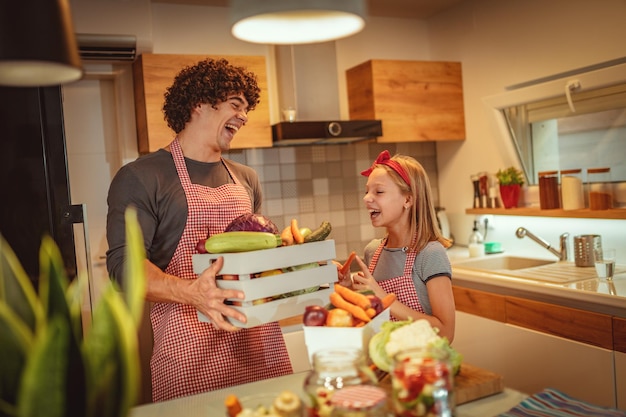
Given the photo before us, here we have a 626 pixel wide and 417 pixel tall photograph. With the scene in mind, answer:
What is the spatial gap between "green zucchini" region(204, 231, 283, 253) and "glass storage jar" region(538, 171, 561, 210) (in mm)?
2199

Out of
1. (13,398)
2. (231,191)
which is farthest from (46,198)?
(13,398)

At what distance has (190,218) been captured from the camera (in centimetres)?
176

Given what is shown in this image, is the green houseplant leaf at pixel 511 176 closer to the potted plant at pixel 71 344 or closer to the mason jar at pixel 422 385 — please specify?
the mason jar at pixel 422 385

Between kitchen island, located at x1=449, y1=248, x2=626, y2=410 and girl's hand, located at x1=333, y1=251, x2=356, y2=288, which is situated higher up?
girl's hand, located at x1=333, y1=251, x2=356, y2=288

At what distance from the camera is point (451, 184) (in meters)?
4.07

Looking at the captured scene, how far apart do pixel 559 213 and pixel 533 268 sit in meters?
0.32

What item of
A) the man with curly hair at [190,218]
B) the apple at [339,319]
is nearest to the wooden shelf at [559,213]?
the man with curly hair at [190,218]

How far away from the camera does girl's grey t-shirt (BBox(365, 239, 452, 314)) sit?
1780 mm

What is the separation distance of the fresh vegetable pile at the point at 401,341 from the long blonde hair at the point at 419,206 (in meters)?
0.68

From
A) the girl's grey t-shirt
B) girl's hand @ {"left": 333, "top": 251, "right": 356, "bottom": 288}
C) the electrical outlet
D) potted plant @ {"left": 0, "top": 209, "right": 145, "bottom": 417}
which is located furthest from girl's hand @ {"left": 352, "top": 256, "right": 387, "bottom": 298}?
the electrical outlet

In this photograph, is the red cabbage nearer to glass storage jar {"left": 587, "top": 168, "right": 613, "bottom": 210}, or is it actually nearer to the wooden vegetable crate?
the wooden vegetable crate

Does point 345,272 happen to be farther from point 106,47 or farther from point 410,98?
point 410,98

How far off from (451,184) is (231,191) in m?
2.48

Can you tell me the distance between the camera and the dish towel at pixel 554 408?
1054 mm
